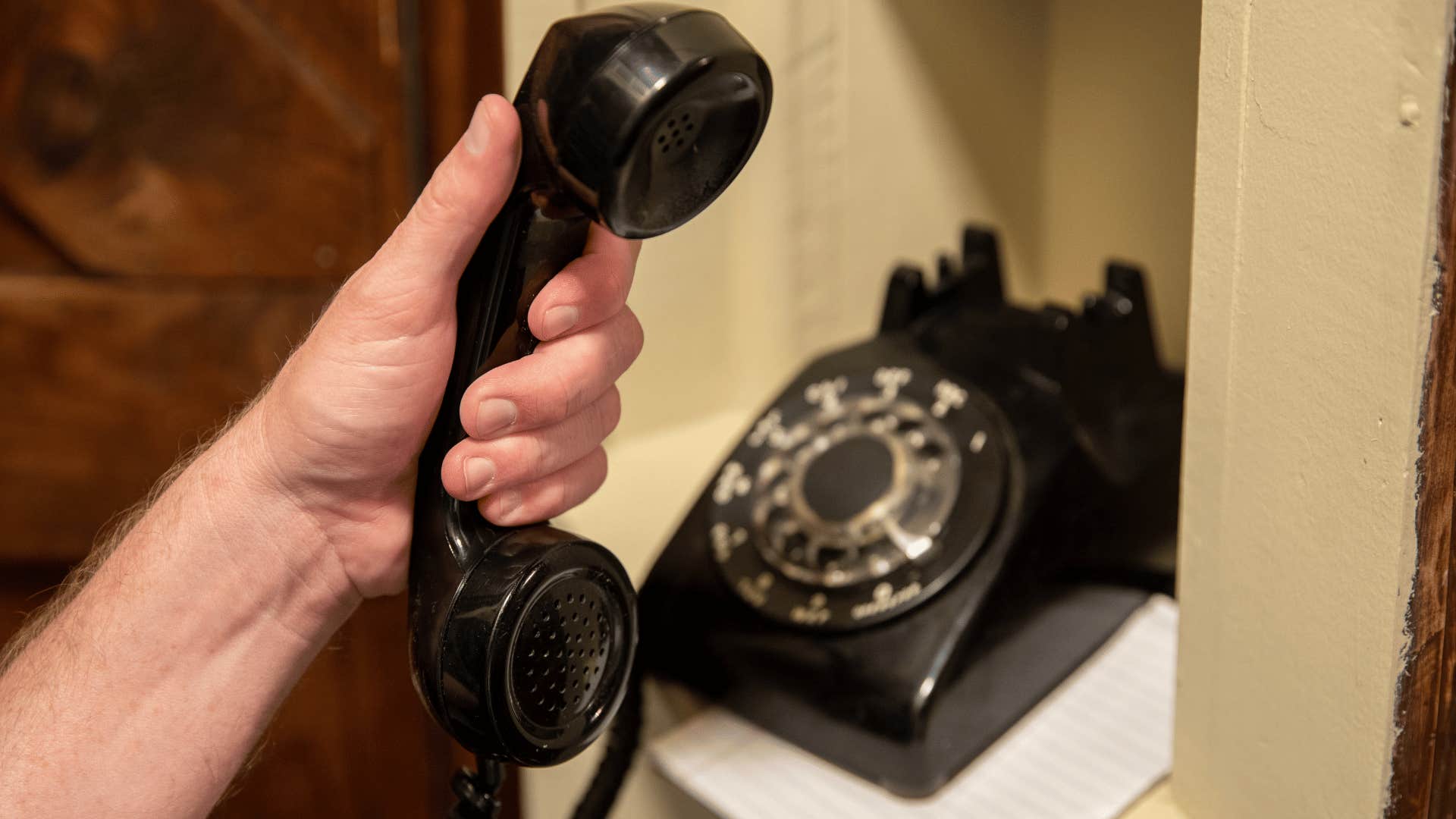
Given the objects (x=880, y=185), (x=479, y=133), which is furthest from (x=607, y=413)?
(x=880, y=185)

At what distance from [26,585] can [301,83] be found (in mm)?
535

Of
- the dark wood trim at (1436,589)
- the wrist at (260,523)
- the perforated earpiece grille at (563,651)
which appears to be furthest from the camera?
the wrist at (260,523)

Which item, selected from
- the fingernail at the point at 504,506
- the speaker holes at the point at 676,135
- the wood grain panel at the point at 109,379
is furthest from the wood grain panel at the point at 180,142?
the speaker holes at the point at 676,135

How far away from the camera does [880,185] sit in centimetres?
110

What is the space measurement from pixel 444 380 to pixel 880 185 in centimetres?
57

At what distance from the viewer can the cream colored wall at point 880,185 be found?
3.40ft

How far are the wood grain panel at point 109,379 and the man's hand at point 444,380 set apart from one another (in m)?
0.41

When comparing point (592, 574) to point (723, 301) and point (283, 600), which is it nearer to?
point (283, 600)

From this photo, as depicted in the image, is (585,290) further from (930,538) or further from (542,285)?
(930,538)

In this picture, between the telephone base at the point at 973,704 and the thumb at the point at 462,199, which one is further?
the telephone base at the point at 973,704

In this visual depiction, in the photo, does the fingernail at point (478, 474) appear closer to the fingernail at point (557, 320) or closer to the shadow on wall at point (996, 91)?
the fingernail at point (557, 320)

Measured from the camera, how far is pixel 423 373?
626 millimetres

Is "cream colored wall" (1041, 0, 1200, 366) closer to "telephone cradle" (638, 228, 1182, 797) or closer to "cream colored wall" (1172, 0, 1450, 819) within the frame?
"telephone cradle" (638, 228, 1182, 797)

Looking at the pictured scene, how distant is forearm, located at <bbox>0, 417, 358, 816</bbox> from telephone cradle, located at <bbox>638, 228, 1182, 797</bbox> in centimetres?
25
